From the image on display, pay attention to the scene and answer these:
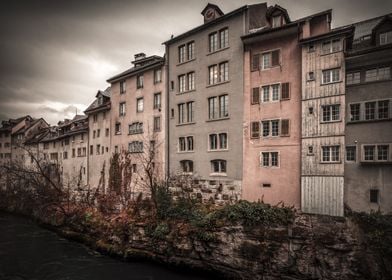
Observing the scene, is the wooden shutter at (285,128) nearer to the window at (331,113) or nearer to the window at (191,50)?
the window at (331,113)

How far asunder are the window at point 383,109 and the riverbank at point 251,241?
22.4 feet

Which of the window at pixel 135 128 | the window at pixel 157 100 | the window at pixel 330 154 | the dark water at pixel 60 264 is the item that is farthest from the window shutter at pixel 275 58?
the dark water at pixel 60 264

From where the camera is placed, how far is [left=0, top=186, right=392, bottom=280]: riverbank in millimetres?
17625

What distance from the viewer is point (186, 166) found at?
28.1 meters

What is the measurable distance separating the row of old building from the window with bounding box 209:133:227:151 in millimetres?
93

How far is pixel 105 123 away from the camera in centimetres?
3781

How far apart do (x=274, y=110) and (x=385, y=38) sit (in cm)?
898

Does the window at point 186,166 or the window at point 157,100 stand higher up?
the window at point 157,100

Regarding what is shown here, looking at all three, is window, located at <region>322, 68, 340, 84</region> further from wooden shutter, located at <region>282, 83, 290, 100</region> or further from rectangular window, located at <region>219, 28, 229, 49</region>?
rectangular window, located at <region>219, 28, 229, 49</region>

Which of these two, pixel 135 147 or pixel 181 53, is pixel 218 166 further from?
pixel 181 53

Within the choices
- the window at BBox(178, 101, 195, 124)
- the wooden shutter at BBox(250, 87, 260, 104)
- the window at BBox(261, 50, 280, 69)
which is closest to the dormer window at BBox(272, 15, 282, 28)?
the window at BBox(261, 50, 280, 69)

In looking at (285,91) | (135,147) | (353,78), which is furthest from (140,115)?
(353,78)

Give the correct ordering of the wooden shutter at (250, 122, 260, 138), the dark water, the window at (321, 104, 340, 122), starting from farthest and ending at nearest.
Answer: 1. the wooden shutter at (250, 122, 260, 138)
2. the window at (321, 104, 340, 122)
3. the dark water

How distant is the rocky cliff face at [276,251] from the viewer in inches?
693
